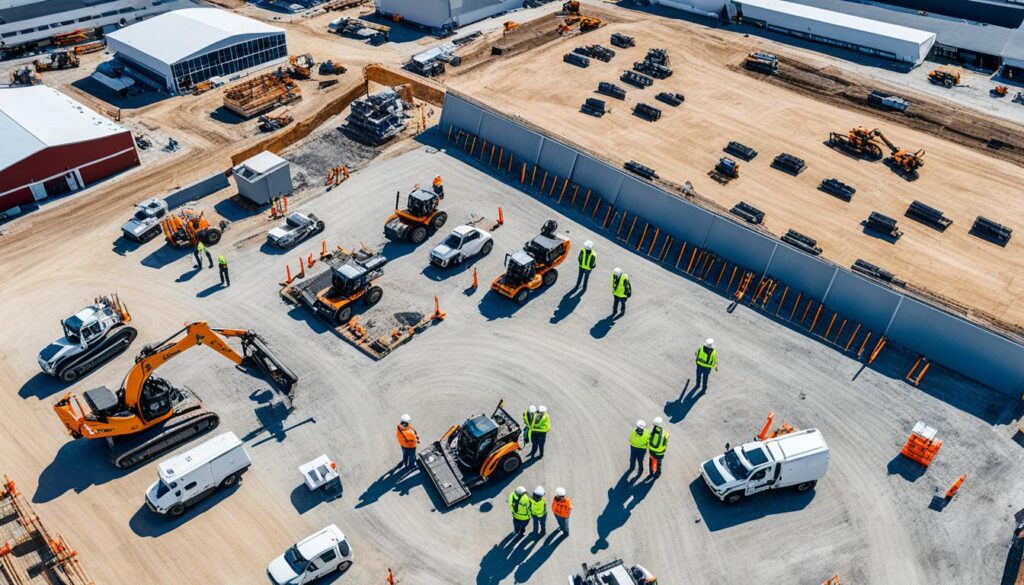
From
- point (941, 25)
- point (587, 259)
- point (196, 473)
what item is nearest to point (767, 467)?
point (587, 259)

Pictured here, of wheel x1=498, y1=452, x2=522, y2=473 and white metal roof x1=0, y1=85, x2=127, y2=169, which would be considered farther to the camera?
white metal roof x1=0, y1=85, x2=127, y2=169

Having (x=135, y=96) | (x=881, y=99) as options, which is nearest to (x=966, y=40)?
(x=881, y=99)

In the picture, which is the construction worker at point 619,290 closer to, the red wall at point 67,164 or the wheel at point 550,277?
the wheel at point 550,277

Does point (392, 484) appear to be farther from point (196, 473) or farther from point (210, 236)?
point (210, 236)

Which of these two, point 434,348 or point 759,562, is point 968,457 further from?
point 434,348

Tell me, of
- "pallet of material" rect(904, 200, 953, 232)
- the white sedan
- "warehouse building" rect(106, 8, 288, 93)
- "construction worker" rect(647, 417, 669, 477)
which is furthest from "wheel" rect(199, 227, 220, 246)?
"pallet of material" rect(904, 200, 953, 232)

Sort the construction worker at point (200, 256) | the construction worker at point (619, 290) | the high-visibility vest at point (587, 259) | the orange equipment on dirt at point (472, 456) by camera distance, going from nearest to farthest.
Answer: the orange equipment on dirt at point (472, 456)
the construction worker at point (619, 290)
the high-visibility vest at point (587, 259)
the construction worker at point (200, 256)

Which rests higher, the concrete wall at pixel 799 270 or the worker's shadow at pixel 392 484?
the concrete wall at pixel 799 270

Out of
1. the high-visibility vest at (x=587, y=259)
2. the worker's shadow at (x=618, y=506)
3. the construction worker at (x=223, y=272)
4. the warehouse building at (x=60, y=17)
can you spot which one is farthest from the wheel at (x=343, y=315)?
the warehouse building at (x=60, y=17)

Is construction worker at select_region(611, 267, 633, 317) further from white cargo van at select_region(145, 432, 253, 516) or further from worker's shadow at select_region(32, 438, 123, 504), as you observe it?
worker's shadow at select_region(32, 438, 123, 504)
